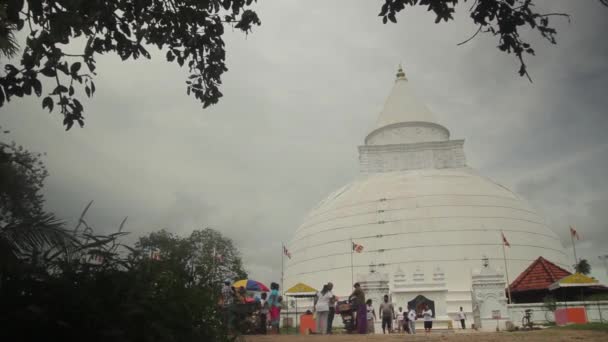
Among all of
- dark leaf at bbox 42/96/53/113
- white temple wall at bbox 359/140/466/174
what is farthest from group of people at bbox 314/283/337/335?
white temple wall at bbox 359/140/466/174

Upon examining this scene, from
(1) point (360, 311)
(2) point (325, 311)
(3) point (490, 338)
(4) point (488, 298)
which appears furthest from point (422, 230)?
(3) point (490, 338)

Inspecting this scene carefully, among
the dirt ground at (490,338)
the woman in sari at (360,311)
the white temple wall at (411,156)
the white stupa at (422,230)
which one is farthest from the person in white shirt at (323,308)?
the white temple wall at (411,156)

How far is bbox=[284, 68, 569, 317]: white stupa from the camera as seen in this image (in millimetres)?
33438

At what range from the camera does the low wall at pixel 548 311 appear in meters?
23.8

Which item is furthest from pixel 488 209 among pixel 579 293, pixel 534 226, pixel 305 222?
pixel 305 222

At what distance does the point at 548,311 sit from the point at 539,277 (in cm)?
437

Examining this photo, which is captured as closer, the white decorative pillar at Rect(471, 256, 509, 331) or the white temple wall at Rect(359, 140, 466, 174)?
the white decorative pillar at Rect(471, 256, 509, 331)

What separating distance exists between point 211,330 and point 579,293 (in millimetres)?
28217

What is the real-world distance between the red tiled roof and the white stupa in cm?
279

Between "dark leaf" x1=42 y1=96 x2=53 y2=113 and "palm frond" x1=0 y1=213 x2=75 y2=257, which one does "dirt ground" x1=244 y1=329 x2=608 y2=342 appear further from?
"dark leaf" x1=42 y1=96 x2=53 y2=113

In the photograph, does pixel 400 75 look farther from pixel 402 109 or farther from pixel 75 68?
pixel 75 68

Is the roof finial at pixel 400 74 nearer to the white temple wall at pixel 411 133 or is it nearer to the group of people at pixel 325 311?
the white temple wall at pixel 411 133

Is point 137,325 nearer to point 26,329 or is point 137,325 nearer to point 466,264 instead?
point 26,329

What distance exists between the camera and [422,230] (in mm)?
35438
